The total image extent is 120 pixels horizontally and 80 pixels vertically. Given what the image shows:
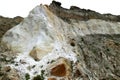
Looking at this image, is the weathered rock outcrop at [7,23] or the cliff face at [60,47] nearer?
the cliff face at [60,47]

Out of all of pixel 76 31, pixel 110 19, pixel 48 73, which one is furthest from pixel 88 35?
pixel 48 73

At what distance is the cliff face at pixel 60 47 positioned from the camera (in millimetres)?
25375

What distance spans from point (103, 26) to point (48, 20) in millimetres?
7775

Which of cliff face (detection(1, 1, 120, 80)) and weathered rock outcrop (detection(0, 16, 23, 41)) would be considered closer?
cliff face (detection(1, 1, 120, 80))

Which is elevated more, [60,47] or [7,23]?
[7,23]

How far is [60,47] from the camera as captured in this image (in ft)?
90.1

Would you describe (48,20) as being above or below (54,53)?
above

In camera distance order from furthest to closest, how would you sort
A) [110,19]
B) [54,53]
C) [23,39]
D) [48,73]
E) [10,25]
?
[110,19]
[10,25]
[23,39]
[54,53]
[48,73]

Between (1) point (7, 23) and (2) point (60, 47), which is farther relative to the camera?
(1) point (7, 23)

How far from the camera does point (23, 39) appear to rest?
96.0ft

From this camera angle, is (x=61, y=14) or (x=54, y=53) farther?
(x=61, y=14)

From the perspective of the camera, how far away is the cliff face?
2538cm

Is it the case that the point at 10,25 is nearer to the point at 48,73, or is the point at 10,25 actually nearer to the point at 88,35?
the point at 88,35

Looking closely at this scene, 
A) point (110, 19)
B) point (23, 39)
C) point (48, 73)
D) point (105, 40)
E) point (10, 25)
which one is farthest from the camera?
point (110, 19)
